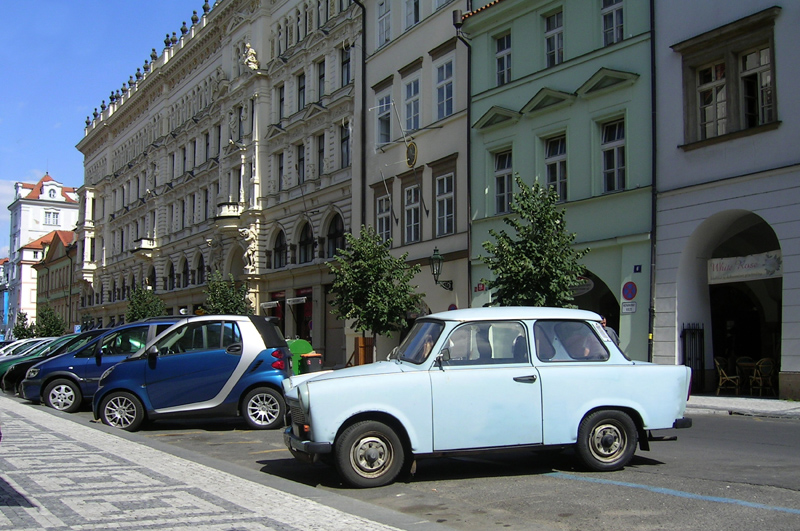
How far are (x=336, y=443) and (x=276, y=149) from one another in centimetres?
3517

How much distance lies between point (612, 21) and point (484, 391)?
16.2 meters

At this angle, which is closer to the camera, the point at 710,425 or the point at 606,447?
the point at 606,447

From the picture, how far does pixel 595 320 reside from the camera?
877cm

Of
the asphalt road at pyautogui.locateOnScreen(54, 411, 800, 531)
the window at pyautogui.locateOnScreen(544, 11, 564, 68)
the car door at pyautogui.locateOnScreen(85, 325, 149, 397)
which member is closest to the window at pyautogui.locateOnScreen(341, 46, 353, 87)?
the window at pyautogui.locateOnScreen(544, 11, 564, 68)

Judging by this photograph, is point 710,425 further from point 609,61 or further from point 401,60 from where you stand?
point 401,60

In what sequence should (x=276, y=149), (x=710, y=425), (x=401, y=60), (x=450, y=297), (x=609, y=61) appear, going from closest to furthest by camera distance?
1. (x=710, y=425)
2. (x=609, y=61)
3. (x=450, y=297)
4. (x=401, y=60)
5. (x=276, y=149)

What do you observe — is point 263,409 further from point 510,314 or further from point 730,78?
point 730,78

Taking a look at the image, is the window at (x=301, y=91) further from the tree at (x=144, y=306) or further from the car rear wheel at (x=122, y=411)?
the car rear wheel at (x=122, y=411)

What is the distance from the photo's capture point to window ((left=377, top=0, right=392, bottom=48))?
31.7 meters

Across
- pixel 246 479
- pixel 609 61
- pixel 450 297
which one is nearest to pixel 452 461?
pixel 246 479

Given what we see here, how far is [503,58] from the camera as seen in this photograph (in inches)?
997

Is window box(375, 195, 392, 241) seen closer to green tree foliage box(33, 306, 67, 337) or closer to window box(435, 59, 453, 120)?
window box(435, 59, 453, 120)

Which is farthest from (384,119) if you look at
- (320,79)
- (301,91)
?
(301,91)

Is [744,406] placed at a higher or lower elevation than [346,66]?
lower
